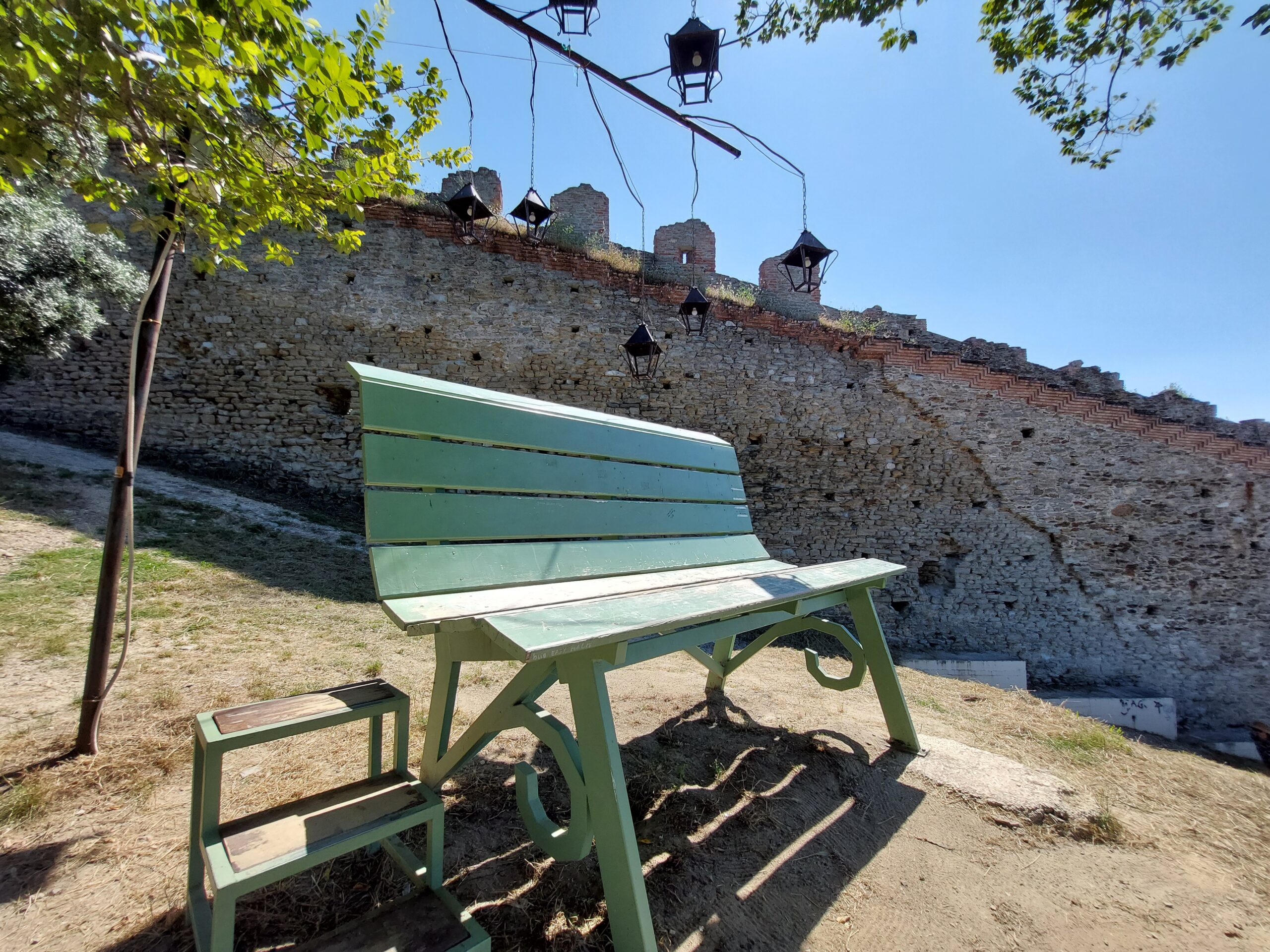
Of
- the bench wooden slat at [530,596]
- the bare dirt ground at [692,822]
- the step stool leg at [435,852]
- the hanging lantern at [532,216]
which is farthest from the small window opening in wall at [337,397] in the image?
the step stool leg at [435,852]

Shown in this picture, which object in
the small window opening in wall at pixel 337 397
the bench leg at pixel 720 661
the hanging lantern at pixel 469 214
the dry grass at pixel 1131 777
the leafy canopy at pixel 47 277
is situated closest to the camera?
the dry grass at pixel 1131 777

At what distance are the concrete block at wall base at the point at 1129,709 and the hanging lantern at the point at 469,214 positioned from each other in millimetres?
9787

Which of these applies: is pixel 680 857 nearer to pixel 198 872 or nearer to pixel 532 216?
pixel 198 872

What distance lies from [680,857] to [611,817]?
0.59m

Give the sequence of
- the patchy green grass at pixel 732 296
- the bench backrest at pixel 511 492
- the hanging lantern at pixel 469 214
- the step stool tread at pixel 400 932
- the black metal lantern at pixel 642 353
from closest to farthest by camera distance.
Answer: the step stool tread at pixel 400 932 → the bench backrest at pixel 511 492 → the black metal lantern at pixel 642 353 → the hanging lantern at pixel 469 214 → the patchy green grass at pixel 732 296

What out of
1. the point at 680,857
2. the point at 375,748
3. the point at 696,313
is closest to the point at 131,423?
the point at 375,748

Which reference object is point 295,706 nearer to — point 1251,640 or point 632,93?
point 632,93

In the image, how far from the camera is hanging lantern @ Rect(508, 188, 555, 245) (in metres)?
6.90

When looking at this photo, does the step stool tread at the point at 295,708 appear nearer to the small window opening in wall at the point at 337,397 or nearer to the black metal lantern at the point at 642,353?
the black metal lantern at the point at 642,353

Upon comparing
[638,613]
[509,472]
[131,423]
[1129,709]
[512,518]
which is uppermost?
[131,423]

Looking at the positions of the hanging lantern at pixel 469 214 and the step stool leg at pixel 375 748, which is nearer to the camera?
the step stool leg at pixel 375 748

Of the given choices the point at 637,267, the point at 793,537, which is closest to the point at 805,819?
the point at 793,537

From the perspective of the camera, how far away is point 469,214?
7.22 m

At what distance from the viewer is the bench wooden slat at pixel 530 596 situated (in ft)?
3.99
